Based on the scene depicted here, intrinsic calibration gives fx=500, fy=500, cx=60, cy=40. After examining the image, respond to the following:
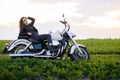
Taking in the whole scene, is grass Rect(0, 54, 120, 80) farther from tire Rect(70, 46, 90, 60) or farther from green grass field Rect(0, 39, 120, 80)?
tire Rect(70, 46, 90, 60)

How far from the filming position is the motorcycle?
15.8 m

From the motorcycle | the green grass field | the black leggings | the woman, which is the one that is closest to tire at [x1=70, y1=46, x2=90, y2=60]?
the motorcycle

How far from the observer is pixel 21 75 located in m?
11.3

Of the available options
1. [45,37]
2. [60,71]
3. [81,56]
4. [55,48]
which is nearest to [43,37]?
[45,37]

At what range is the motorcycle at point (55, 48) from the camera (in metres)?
15.8

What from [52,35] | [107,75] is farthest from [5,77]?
[52,35]

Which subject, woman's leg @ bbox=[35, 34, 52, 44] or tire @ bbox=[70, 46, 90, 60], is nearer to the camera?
tire @ bbox=[70, 46, 90, 60]

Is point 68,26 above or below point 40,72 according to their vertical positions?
above

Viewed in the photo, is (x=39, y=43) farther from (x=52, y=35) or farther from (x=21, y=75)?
(x=21, y=75)

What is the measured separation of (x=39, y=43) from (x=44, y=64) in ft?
10.6

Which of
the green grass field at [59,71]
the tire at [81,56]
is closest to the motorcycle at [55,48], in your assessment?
the tire at [81,56]

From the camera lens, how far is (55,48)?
52.5 ft

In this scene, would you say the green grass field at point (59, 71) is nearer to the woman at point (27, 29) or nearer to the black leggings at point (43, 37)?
the black leggings at point (43, 37)

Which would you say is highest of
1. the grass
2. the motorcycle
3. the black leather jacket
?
the black leather jacket
